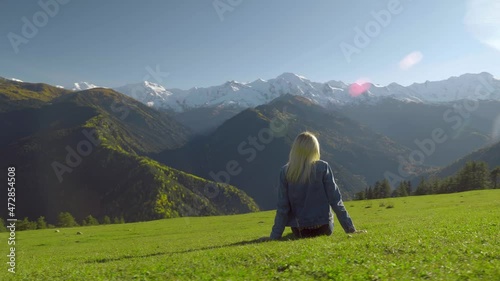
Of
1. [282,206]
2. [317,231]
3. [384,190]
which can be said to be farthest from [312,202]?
[384,190]

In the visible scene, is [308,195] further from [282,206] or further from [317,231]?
[317,231]

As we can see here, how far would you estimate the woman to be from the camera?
14.2 metres

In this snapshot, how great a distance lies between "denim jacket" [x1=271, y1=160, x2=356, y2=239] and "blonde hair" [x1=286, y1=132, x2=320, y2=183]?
23cm

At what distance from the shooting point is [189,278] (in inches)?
344

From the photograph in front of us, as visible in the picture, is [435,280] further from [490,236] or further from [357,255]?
[490,236]

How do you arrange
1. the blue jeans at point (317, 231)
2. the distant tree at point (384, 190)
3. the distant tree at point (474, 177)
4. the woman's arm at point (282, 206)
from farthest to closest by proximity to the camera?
1. the distant tree at point (384, 190)
2. the distant tree at point (474, 177)
3. the blue jeans at point (317, 231)
4. the woman's arm at point (282, 206)

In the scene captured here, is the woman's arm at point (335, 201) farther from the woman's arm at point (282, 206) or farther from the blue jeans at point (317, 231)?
the woman's arm at point (282, 206)

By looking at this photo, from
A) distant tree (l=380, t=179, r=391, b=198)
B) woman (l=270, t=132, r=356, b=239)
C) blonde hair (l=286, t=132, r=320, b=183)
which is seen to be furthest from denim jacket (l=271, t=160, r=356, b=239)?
distant tree (l=380, t=179, r=391, b=198)

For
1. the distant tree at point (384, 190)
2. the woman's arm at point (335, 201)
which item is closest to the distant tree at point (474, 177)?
the distant tree at point (384, 190)

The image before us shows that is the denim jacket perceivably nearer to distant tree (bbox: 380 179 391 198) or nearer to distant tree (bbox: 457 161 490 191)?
distant tree (bbox: 457 161 490 191)

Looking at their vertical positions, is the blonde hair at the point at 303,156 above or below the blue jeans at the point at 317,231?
above

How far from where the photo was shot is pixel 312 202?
14445 millimetres

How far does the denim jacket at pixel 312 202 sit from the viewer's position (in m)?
14.2

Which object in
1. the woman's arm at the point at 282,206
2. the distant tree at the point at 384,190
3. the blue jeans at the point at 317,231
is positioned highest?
the woman's arm at the point at 282,206
